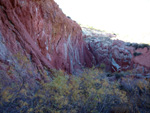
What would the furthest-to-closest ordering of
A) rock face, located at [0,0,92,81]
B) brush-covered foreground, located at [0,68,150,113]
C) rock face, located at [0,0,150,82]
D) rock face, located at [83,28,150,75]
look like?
rock face, located at [83,28,150,75] < rock face, located at [0,0,92,81] < rock face, located at [0,0,150,82] < brush-covered foreground, located at [0,68,150,113]

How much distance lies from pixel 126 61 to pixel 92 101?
2469 centimetres

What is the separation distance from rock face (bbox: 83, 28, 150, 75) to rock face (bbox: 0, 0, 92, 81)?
14.5m

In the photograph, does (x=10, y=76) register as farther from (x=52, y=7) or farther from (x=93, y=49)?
(x=93, y=49)

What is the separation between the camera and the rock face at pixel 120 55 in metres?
26.1

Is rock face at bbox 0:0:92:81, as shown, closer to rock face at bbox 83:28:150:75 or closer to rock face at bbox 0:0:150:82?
rock face at bbox 0:0:150:82

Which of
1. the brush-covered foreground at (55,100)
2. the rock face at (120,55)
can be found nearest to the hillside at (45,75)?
the brush-covered foreground at (55,100)

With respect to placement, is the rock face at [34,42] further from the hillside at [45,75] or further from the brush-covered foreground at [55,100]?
the brush-covered foreground at [55,100]

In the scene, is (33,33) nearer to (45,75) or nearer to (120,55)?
(45,75)

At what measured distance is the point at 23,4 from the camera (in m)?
10.2

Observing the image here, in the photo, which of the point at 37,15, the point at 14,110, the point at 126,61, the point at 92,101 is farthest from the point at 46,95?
the point at 126,61

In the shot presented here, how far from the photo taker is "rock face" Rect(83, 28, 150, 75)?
26.1 metres

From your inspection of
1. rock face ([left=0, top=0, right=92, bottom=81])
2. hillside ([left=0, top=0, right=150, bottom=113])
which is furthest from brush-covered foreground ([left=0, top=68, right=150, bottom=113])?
rock face ([left=0, top=0, right=92, bottom=81])

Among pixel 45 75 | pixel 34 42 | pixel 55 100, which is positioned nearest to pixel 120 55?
pixel 34 42

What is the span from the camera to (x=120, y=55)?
94.4 feet
